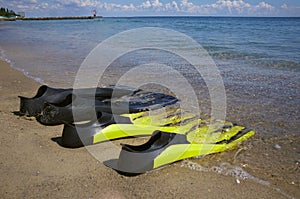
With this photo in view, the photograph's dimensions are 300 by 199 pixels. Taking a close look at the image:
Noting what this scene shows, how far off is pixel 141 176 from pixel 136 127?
96 cm

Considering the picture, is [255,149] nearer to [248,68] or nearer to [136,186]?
[136,186]

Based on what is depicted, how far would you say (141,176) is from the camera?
2.52 meters

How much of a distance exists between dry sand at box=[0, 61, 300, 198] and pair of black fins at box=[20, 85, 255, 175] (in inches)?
4.3

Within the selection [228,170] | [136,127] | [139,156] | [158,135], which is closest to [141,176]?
[139,156]

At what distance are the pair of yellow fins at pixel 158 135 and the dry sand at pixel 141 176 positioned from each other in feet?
0.30

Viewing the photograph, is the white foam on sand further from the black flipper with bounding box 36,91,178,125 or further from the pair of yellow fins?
the black flipper with bounding box 36,91,178,125

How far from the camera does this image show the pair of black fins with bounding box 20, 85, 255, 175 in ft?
8.52

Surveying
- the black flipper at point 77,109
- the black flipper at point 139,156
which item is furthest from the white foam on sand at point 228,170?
the black flipper at point 77,109

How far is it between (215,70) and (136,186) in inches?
219

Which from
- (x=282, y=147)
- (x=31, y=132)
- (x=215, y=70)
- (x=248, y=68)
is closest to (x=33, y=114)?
(x=31, y=132)

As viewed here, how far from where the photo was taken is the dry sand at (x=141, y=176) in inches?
90.9

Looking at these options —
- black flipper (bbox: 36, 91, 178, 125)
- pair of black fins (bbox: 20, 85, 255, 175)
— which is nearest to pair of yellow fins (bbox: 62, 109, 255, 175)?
pair of black fins (bbox: 20, 85, 255, 175)

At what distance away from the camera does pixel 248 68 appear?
7.70 meters

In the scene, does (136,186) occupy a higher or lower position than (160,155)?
lower
